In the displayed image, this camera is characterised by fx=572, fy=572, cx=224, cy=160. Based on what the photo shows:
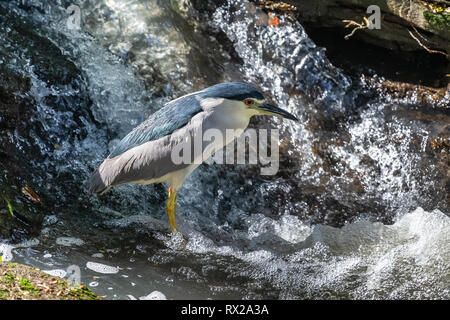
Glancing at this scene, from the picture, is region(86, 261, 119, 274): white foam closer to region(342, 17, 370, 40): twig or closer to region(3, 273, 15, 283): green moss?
region(3, 273, 15, 283): green moss

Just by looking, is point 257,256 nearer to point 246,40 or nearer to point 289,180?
point 289,180

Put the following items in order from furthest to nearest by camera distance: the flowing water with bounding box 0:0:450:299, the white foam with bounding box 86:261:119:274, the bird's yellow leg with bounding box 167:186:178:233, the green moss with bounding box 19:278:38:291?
1. the bird's yellow leg with bounding box 167:186:178:233
2. the flowing water with bounding box 0:0:450:299
3. the white foam with bounding box 86:261:119:274
4. the green moss with bounding box 19:278:38:291

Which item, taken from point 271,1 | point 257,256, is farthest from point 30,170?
point 271,1

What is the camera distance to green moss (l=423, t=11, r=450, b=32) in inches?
202

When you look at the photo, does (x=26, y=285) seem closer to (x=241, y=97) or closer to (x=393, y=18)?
(x=241, y=97)

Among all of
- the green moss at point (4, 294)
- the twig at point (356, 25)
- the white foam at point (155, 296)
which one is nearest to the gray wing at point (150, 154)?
the white foam at point (155, 296)

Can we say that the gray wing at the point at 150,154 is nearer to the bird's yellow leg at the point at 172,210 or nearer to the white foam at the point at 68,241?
the bird's yellow leg at the point at 172,210

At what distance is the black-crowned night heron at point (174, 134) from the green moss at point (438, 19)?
1.87 metres

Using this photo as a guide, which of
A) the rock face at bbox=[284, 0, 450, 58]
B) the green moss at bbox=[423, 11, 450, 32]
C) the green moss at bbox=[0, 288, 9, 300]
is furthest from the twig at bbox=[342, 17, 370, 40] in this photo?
the green moss at bbox=[0, 288, 9, 300]

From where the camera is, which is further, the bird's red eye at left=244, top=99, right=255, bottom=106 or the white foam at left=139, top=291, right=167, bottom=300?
the bird's red eye at left=244, top=99, right=255, bottom=106

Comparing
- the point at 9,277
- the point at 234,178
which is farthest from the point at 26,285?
the point at 234,178

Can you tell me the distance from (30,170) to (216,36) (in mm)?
2270

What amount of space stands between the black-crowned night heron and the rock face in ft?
5.71

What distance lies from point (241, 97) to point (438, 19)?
86.2 inches
